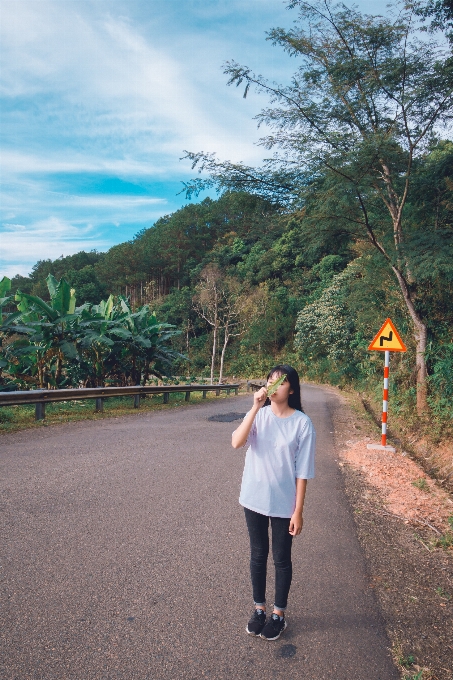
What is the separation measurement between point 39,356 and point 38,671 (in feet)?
37.3

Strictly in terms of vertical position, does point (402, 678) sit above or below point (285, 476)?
below

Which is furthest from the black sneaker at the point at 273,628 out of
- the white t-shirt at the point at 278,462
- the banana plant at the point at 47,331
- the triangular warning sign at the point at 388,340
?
the banana plant at the point at 47,331

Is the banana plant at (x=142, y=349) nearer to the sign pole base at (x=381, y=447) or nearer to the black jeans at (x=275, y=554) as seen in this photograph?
the sign pole base at (x=381, y=447)

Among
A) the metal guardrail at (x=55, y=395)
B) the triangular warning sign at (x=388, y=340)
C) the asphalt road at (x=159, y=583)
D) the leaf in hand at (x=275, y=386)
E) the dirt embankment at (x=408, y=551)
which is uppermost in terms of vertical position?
the triangular warning sign at (x=388, y=340)

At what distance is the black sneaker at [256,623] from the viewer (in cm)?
328

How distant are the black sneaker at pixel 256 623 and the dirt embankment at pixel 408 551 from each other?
84 centimetres

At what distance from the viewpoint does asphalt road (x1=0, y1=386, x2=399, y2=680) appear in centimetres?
296

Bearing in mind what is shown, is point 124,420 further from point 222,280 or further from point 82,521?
point 222,280

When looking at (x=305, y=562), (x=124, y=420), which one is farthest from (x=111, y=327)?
(x=305, y=562)

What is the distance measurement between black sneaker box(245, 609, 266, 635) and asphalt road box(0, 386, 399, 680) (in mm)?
59

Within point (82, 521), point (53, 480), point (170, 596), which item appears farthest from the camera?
point (53, 480)

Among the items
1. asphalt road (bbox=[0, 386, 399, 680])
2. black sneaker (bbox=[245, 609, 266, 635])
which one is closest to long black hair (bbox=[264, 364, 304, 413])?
black sneaker (bbox=[245, 609, 266, 635])

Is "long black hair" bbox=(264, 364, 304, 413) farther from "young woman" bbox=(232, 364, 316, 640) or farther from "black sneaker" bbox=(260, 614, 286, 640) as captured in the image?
"black sneaker" bbox=(260, 614, 286, 640)

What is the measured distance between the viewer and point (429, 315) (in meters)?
13.5
